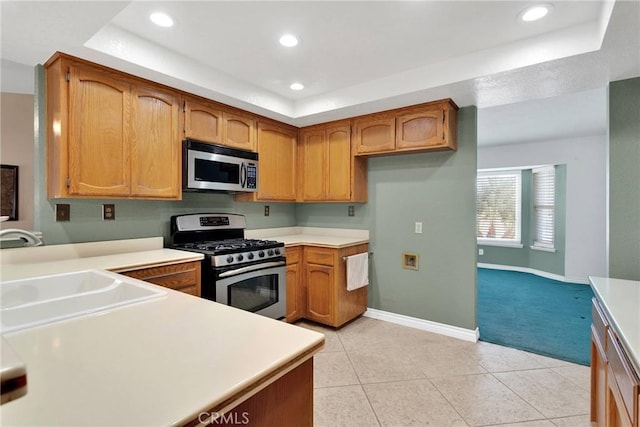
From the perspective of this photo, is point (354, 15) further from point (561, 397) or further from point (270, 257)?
point (561, 397)

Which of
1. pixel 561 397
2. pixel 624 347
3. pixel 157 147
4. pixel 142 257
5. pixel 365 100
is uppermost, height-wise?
pixel 365 100

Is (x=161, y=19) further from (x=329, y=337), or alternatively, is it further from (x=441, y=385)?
(x=441, y=385)

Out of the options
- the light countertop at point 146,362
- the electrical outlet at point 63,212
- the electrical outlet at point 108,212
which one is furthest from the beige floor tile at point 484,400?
the electrical outlet at point 63,212

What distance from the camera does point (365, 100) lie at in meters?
2.97

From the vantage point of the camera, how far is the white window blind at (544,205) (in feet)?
18.7

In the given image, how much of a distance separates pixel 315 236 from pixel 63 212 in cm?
243

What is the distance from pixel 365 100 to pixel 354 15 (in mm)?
1065

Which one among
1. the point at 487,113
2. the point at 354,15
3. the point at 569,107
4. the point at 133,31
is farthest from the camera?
the point at 487,113

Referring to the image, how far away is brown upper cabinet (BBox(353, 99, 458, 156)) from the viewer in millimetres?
2939

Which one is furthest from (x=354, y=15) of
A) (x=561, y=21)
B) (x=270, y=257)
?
(x=270, y=257)

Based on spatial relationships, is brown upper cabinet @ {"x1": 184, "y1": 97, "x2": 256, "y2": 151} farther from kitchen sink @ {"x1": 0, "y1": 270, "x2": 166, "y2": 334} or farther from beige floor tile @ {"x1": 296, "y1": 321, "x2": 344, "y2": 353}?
beige floor tile @ {"x1": 296, "y1": 321, "x2": 344, "y2": 353}

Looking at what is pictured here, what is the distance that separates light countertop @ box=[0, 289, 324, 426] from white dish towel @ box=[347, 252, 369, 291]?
2285 millimetres

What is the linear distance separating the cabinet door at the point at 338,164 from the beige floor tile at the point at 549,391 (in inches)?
84.4

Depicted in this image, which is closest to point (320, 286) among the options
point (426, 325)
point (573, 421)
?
point (426, 325)
